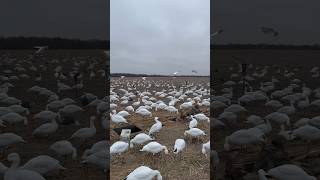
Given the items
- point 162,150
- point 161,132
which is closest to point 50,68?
point 161,132

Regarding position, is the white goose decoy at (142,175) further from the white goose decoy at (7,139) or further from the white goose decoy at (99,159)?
→ the white goose decoy at (7,139)

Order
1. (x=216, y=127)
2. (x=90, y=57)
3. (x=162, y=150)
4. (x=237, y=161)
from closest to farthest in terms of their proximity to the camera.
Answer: (x=237, y=161) < (x=162, y=150) < (x=216, y=127) < (x=90, y=57)

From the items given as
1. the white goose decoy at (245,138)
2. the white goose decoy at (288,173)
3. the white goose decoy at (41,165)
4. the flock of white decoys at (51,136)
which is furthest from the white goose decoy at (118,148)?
the white goose decoy at (288,173)

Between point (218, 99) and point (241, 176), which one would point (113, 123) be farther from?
point (241, 176)

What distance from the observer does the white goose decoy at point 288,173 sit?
659 cm

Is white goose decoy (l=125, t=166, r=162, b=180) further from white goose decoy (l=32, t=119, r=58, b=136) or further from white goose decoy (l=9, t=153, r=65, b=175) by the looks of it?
white goose decoy (l=32, t=119, r=58, b=136)

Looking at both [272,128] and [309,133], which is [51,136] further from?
[309,133]

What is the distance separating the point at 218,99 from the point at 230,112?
3.52 meters

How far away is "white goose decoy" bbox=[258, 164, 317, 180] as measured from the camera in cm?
659

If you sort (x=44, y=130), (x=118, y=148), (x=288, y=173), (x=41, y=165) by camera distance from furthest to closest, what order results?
(x=44, y=130) < (x=118, y=148) < (x=41, y=165) < (x=288, y=173)

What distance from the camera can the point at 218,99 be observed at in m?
15.6

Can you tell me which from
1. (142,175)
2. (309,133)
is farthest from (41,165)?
(309,133)

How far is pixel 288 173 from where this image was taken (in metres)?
6.67

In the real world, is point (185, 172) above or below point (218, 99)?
below
